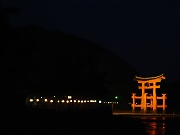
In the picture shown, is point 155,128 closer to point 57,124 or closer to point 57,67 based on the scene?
point 57,124

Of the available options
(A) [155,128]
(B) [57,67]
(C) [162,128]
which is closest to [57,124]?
(A) [155,128]

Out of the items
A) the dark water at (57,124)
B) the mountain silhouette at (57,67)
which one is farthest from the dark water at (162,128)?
the mountain silhouette at (57,67)

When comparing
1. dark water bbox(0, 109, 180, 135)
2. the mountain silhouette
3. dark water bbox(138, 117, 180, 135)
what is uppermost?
the mountain silhouette

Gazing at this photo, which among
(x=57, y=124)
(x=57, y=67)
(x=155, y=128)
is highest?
(x=57, y=67)

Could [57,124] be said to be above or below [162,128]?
above

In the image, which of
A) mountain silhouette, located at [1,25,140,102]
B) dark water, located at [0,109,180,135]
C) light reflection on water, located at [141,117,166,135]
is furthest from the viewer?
light reflection on water, located at [141,117,166,135]

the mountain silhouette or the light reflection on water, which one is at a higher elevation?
Answer: the mountain silhouette

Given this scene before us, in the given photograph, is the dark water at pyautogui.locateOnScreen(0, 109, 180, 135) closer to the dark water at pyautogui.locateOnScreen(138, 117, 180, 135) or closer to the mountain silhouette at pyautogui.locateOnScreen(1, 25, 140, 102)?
the dark water at pyautogui.locateOnScreen(138, 117, 180, 135)

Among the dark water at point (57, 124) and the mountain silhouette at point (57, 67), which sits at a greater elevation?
the mountain silhouette at point (57, 67)

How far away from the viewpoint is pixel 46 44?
182ft

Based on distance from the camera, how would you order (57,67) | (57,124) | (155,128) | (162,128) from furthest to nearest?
1. (57,67)
2. (162,128)
3. (155,128)
4. (57,124)

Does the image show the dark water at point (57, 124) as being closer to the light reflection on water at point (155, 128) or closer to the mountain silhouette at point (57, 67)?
the light reflection on water at point (155, 128)

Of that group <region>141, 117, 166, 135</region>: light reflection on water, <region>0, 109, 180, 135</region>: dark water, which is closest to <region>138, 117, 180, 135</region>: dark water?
<region>141, 117, 166, 135</region>: light reflection on water

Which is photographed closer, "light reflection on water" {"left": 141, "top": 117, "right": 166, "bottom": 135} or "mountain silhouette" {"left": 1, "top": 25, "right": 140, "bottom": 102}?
"mountain silhouette" {"left": 1, "top": 25, "right": 140, "bottom": 102}
